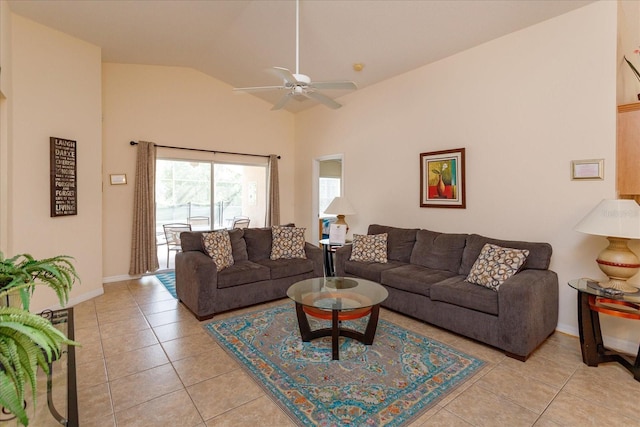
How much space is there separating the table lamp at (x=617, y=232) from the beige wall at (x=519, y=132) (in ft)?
1.34

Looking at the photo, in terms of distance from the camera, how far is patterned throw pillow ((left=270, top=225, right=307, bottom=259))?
440 centimetres

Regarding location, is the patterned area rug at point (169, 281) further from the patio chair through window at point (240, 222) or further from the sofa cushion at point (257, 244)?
the patio chair through window at point (240, 222)

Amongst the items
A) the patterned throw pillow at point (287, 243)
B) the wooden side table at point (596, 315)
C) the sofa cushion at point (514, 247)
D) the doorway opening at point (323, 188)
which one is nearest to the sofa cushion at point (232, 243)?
the patterned throw pillow at point (287, 243)

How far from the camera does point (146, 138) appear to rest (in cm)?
524

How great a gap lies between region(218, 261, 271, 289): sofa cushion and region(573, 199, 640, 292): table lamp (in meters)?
3.21

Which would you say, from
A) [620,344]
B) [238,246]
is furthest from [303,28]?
[620,344]

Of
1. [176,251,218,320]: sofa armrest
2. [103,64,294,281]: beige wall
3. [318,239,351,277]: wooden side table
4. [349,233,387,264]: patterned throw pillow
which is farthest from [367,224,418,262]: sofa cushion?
[103,64,294,281]: beige wall

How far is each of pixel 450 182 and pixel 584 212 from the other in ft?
4.65

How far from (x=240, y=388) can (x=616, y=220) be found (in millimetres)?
3121

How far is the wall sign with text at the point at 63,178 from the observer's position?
368cm

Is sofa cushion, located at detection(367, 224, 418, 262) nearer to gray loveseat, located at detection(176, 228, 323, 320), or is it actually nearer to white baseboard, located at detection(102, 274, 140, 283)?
gray loveseat, located at detection(176, 228, 323, 320)

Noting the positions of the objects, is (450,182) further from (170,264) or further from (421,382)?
(170,264)

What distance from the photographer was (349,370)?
7.97 feet

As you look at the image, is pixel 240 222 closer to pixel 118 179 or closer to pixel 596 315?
pixel 118 179
